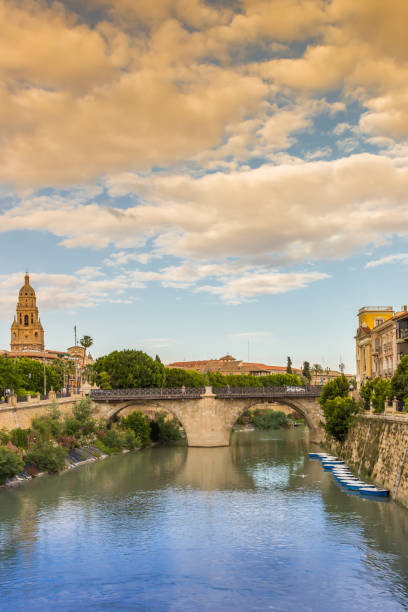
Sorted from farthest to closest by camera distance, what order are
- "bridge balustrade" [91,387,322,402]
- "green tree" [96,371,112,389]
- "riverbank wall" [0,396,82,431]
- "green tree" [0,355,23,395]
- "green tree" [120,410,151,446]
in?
"green tree" [96,371,112,389]
"green tree" [120,410,151,446]
"bridge balustrade" [91,387,322,402]
"green tree" [0,355,23,395]
"riverbank wall" [0,396,82,431]

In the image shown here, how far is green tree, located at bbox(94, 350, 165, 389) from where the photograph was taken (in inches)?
4186

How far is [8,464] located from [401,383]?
120 feet

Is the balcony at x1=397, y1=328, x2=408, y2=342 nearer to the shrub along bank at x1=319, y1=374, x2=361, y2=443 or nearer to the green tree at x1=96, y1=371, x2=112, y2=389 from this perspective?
the shrub along bank at x1=319, y1=374, x2=361, y2=443

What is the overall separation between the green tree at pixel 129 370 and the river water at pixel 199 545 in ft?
147

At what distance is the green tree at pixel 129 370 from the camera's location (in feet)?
349

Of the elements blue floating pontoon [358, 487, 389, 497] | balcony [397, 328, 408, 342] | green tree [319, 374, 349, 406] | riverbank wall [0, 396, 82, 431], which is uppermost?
balcony [397, 328, 408, 342]

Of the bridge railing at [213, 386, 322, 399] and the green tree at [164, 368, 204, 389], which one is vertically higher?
the green tree at [164, 368, 204, 389]

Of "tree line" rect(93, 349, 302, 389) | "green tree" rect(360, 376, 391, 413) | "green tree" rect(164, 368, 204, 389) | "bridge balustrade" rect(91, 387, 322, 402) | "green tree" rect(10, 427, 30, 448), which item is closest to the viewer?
"green tree" rect(360, 376, 391, 413)

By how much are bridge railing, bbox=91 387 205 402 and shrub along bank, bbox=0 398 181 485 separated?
3698 mm

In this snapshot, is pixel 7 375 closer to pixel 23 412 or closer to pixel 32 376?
pixel 23 412

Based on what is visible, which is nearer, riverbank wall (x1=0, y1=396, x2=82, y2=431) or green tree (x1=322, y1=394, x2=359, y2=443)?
riverbank wall (x1=0, y1=396, x2=82, y2=431)

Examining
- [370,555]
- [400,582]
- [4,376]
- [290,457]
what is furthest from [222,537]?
[4,376]

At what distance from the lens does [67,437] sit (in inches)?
2869

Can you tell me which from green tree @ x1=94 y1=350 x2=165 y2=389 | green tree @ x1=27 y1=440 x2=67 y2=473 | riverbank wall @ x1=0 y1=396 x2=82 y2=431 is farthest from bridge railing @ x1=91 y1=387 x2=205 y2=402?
green tree @ x1=27 y1=440 x2=67 y2=473
